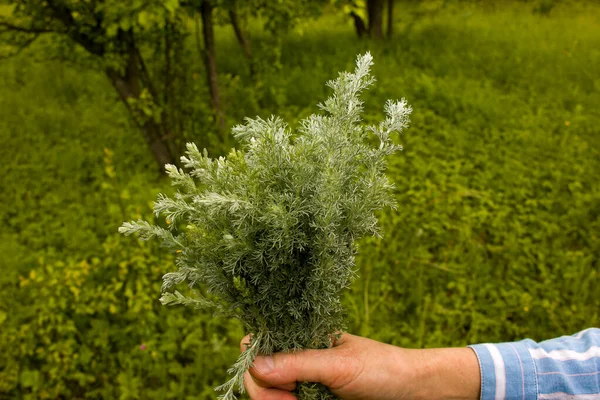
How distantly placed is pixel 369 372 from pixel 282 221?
2.53 ft

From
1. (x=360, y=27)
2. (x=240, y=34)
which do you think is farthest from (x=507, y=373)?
(x=360, y=27)

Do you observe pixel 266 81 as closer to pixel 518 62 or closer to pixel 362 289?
pixel 362 289

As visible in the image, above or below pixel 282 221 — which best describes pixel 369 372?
below

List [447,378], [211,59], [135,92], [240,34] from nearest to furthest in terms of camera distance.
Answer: [447,378], [135,92], [211,59], [240,34]

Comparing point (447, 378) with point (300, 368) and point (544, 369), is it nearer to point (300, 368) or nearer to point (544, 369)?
point (544, 369)

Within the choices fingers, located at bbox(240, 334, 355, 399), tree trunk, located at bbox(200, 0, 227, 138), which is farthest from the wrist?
tree trunk, located at bbox(200, 0, 227, 138)

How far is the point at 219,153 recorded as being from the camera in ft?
14.6

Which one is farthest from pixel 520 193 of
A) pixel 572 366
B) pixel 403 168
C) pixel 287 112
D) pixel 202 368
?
pixel 202 368

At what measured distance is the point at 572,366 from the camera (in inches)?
58.8

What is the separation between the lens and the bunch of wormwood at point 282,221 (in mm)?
1129

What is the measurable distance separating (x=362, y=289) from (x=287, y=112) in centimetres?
270

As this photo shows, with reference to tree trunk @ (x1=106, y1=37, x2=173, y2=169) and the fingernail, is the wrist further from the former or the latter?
tree trunk @ (x1=106, y1=37, x2=173, y2=169)

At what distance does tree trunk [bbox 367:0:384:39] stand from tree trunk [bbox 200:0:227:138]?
4.24m

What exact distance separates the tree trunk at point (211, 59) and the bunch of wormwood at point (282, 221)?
11.2 feet
